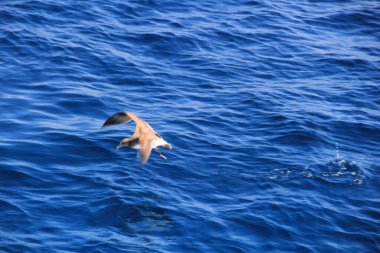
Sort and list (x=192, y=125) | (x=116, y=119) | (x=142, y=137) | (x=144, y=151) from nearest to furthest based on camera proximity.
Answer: (x=144, y=151) < (x=142, y=137) < (x=116, y=119) < (x=192, y=125)

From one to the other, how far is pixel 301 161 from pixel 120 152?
155 inches

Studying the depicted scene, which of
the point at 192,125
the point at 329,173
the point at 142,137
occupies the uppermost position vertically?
the point at 142,137

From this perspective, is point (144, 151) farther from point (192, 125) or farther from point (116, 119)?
point (192, 125)

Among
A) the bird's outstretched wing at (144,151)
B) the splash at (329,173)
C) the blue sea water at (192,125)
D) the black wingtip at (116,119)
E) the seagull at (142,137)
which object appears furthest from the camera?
the splash at (329,173)

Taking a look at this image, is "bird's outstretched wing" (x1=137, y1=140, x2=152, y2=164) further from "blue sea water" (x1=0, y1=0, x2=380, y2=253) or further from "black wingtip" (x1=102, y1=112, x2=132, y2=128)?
"blue sea water" (x1=0, y1=0, x2=380, y2=253)

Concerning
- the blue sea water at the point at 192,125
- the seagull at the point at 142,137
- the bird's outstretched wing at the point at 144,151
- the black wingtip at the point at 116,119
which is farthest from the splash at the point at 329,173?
the black wingtip at the point at 116,119

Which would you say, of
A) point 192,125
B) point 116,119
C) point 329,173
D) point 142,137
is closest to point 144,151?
point 142,137

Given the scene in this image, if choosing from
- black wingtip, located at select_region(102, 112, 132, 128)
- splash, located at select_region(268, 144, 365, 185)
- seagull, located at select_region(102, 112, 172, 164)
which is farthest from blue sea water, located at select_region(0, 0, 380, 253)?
black wingtip, located at select_region(102, 112, 132, 128)

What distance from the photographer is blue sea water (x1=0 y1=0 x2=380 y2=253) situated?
13.2 metres

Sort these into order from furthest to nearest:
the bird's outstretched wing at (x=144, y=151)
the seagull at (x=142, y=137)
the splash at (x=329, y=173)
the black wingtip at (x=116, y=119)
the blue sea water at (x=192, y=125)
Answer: the splash at (x=329, y=173) → the black wingtip at (x=116, y=119) → the seagull at (x=142, y=137) → the blue sea water at (x=192, y=125) → the bird's outstretched wing at (x=144, y=151)

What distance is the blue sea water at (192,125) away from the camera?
43.3ft

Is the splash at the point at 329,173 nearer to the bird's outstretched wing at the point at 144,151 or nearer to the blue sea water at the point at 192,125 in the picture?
the blue sea water at the point at 192,125

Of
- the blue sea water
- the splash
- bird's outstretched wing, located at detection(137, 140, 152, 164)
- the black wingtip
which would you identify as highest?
the black wingtip

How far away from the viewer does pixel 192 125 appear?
1722 centimetres
